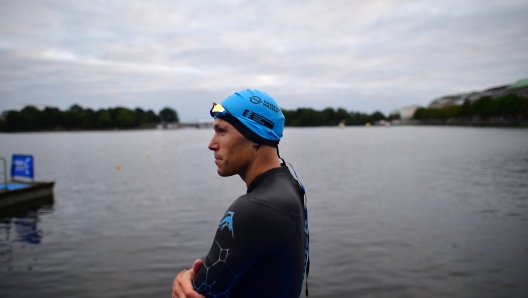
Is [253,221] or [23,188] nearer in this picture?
[253,221]

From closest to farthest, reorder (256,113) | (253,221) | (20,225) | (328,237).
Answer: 1. (253,221)
2. (256,113)
3. (328,237)
4. (20,225)

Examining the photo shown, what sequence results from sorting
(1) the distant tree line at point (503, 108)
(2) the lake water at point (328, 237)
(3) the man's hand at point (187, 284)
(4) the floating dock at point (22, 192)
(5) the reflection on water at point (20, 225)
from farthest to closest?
(1) the distant tree line at point (503, 108), (4) the floating dock at point (22, 192), (5) the reflection on water at point (20, 225), (2) the lake water at point (328, 237), (3) the man's hand at point (187, 284)

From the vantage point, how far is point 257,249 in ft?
6.79

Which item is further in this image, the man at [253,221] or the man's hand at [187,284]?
the man's hand at [187,284]

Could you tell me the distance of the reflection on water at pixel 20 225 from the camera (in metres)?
13.4

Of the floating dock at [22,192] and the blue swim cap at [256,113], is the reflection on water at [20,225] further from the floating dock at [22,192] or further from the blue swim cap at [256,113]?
the blue swim cap at [256,113]

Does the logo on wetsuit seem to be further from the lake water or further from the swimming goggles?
the lake water

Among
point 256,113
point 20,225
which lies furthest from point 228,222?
point 20,225

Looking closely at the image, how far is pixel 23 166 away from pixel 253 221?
78.3 feet

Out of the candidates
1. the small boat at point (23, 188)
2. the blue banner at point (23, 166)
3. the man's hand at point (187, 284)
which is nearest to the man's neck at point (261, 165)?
the man's hand at point (187, 284)

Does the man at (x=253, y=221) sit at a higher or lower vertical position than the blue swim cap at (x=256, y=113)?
lower

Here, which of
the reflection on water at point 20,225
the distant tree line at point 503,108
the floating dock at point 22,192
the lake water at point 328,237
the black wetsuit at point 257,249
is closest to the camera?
the black wetsuit at point 257,249

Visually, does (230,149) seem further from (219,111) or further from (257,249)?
(257,249)

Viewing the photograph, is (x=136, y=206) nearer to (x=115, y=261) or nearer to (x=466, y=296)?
(x=115, y=261)
